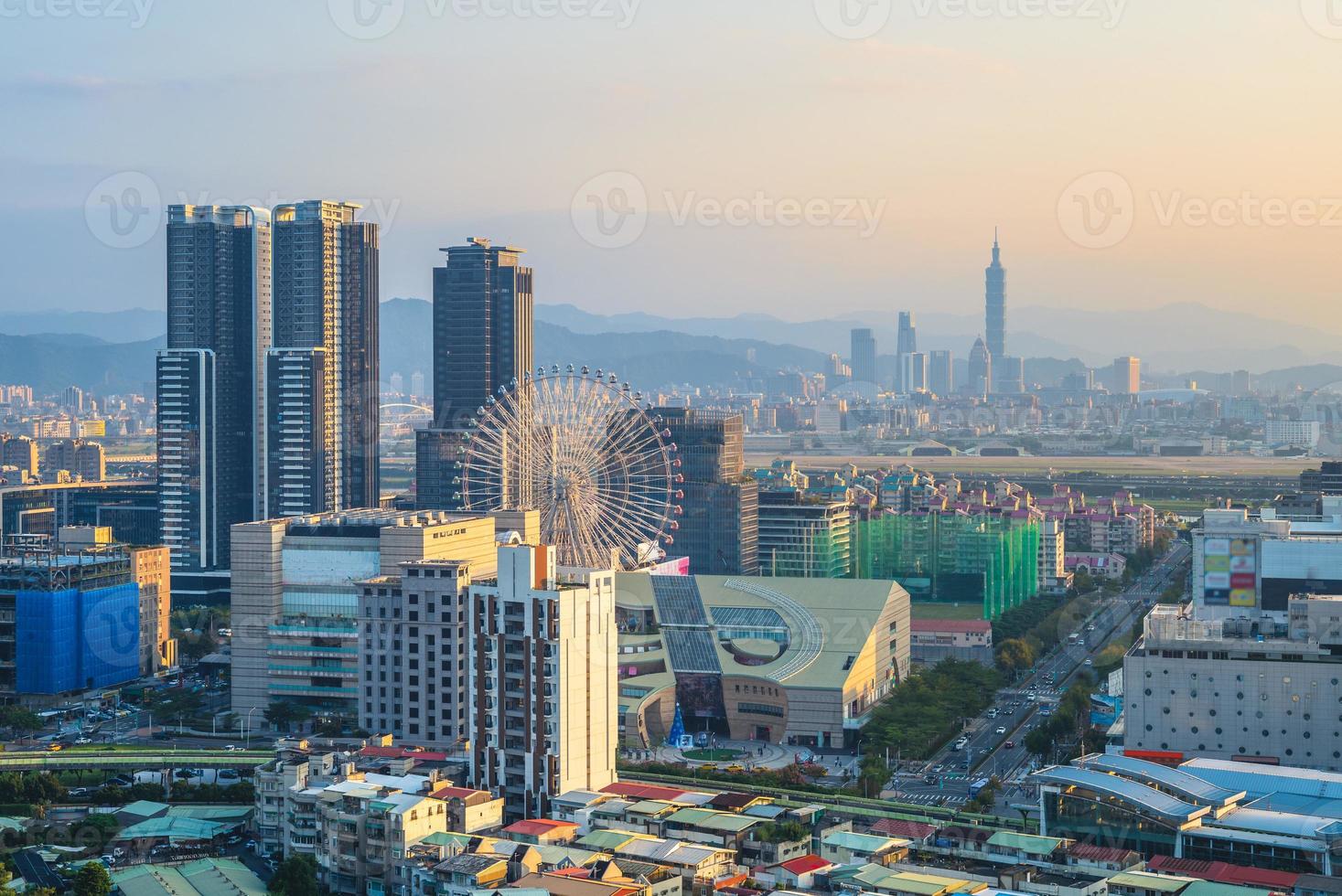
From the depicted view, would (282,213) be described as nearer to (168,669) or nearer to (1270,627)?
(168,669)

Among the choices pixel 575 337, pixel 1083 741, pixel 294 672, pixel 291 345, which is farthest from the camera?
pixel 575 337

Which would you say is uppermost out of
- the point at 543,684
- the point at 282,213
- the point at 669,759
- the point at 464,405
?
the point at 282,213

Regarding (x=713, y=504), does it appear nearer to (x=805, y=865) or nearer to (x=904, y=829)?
(x=904, y=829)

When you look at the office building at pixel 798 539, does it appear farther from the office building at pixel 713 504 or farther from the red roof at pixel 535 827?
the red roof at pixel 535 827

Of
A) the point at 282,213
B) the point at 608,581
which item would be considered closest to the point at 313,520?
the point at 608,581

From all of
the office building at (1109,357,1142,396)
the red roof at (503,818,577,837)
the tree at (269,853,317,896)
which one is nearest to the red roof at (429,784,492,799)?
the red roof at (503,818,577,837)

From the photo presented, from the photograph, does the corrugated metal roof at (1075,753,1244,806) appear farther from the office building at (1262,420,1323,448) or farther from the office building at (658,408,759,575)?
the office building at (1262,420,1323,448)
